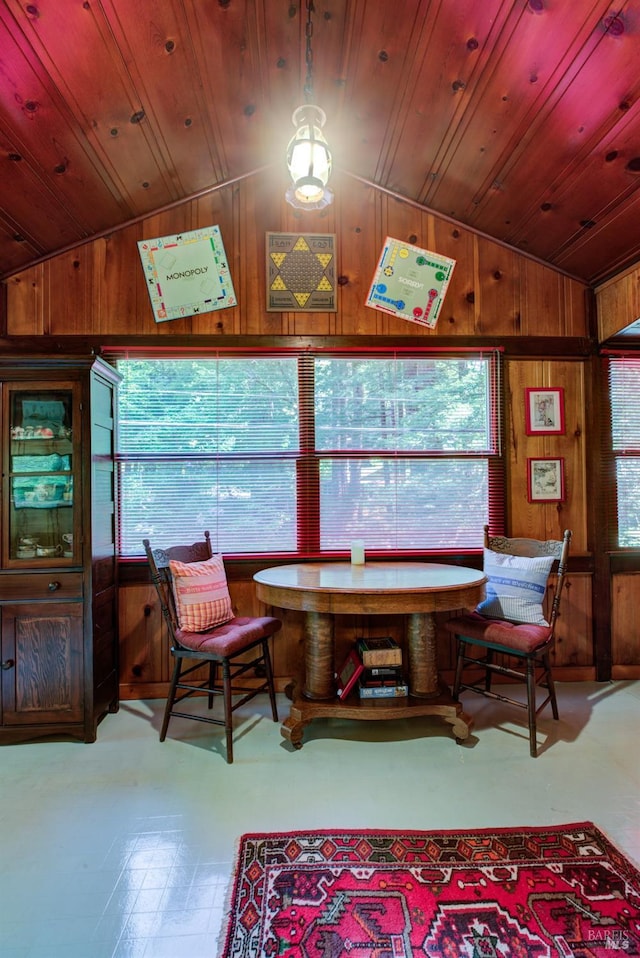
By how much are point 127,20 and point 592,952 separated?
359cm

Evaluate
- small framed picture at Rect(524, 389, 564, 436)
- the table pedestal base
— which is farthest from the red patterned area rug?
small framed picture at Rect(524, 389, 564, 436)

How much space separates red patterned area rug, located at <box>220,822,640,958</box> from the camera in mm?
1312

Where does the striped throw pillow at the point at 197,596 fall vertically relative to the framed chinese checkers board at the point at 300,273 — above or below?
below

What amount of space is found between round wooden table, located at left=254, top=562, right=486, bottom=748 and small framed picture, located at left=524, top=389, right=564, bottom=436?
1.22 meters

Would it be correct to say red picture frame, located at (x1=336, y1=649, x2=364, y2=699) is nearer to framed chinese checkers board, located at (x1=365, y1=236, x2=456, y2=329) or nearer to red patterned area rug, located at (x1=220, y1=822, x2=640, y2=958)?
red patterned area rug, located at (x1=220, y1=822, x2=640, y2=958)

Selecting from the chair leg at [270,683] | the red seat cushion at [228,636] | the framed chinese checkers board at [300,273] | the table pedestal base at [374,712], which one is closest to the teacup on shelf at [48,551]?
the red seat cushion at [228,636]

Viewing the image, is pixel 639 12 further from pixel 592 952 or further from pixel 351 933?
pixel 351 933

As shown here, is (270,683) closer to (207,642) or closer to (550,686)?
(207,642)

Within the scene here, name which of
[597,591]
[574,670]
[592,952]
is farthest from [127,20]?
[574,670]

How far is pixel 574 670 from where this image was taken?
3104 mm

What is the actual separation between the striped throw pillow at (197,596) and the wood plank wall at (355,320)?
47cm

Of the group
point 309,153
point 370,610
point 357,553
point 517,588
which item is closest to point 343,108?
point 309,153

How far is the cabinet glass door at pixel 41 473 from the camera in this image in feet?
8.09

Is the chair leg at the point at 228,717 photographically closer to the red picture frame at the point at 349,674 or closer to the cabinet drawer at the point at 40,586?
the red picture frame at the point at 349,674
